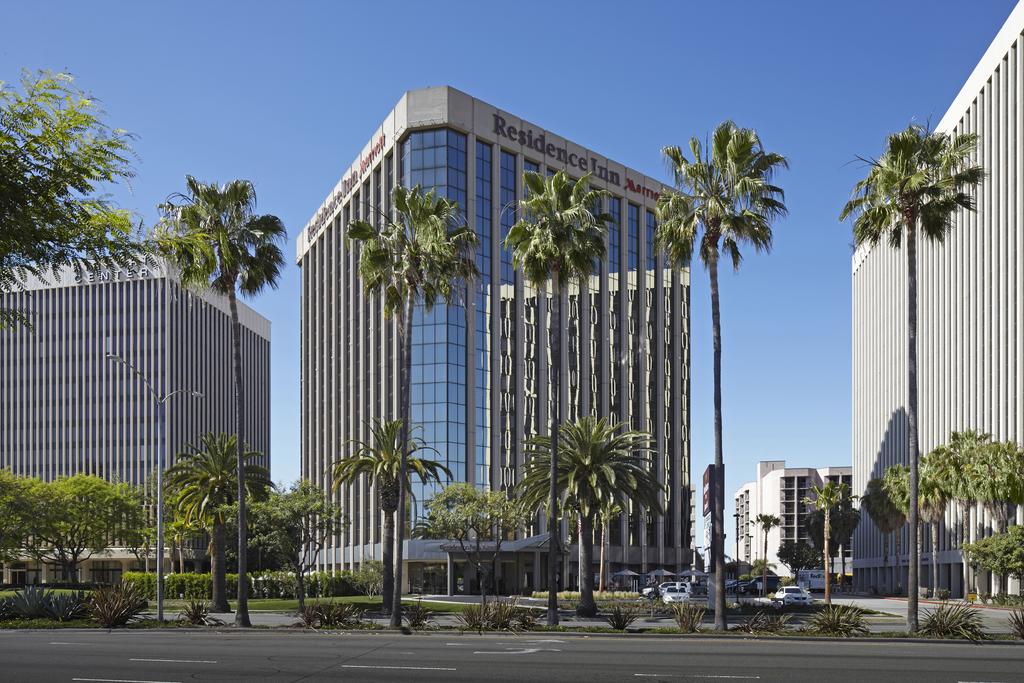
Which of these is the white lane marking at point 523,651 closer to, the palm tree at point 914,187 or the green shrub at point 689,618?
the green shrub at point 689,618

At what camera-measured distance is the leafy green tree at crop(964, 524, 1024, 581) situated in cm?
6625

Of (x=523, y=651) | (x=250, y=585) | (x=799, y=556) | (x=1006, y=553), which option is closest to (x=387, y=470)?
(x=523, y=651)

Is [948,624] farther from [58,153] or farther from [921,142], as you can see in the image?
[58,153]

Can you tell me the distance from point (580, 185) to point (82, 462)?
142 metres

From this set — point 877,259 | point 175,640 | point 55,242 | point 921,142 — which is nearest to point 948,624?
point 921,142

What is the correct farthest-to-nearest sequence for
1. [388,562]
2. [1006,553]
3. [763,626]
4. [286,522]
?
[1006,553] < [286,522] < [388,562] < [763,626]

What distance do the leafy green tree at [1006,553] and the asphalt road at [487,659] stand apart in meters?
41.5

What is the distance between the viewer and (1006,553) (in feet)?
219

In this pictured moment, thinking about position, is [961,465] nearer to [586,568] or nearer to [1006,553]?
[1006,553]

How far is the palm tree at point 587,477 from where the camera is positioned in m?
48.6

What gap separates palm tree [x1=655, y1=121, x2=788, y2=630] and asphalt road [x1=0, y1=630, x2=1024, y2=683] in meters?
8.50

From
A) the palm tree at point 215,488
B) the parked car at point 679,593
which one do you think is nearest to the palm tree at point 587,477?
the palm tree at point 215,488

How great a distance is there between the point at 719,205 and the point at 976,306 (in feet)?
Result: 210

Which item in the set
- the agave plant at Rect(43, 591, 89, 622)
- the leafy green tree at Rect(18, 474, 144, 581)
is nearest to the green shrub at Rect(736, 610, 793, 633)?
the agave plant at Rect(43, 591, 89, 622)
